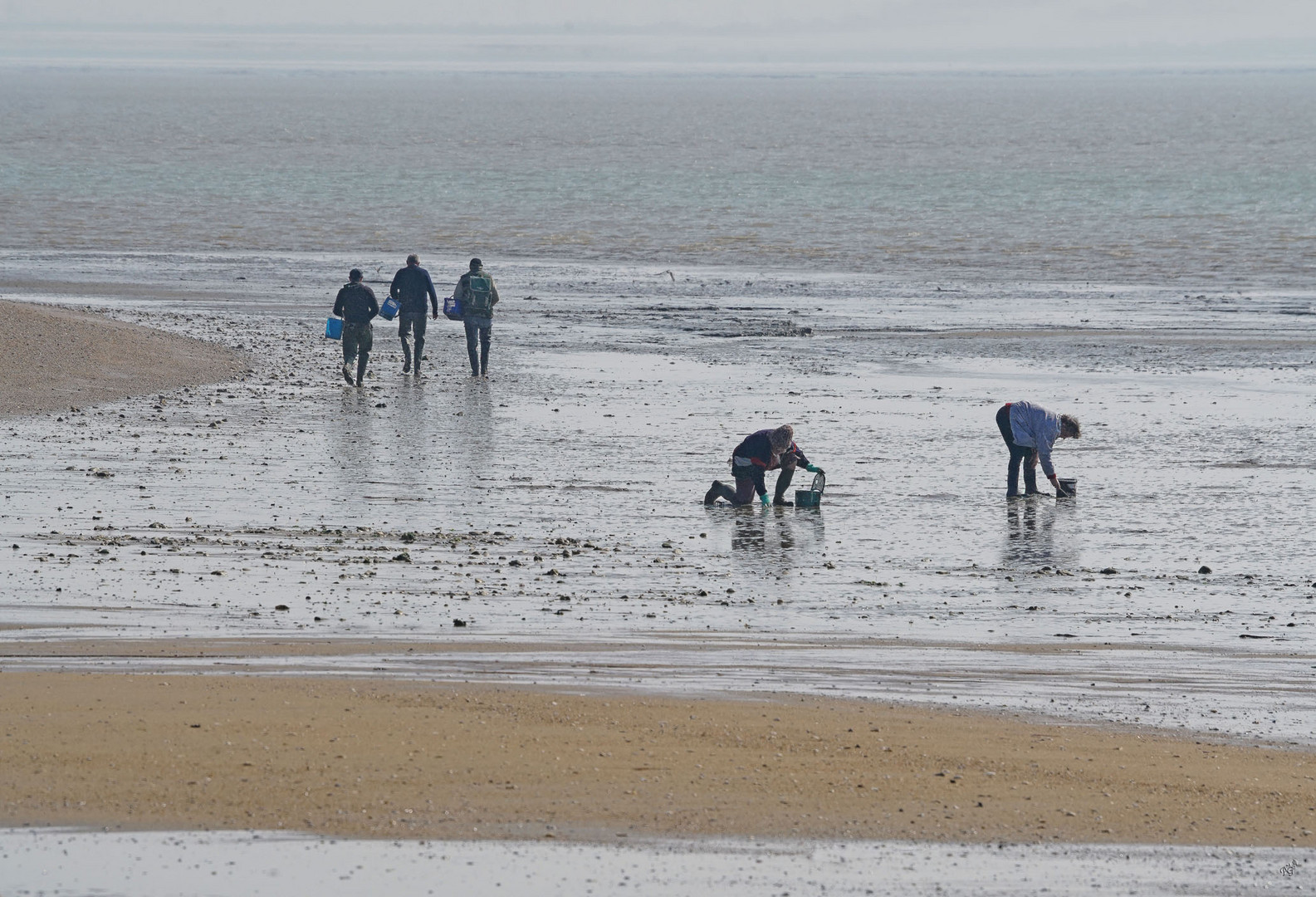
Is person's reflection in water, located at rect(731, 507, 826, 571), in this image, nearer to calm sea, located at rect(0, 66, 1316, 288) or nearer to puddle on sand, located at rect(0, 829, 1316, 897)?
puddle on sand, located at rect(0, 829, 1316, 897)

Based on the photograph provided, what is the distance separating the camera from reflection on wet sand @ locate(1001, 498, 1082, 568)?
1284cm

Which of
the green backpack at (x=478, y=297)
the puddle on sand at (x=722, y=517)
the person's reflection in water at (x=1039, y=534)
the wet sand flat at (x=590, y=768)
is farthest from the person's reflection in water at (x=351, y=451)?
the wet sand flat at (x=590, y=768)

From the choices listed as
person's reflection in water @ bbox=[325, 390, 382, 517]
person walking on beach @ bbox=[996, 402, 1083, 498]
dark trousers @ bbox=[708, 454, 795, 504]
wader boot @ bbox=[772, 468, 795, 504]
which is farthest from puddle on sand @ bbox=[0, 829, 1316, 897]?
person walking on beach @ bbox=[996, 402, 1083, 498]

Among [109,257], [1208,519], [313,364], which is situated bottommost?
[1208,519]

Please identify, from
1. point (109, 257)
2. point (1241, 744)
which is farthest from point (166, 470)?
point (109, 257)

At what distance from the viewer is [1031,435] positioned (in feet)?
48.5

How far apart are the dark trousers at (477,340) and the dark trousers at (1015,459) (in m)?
7.92

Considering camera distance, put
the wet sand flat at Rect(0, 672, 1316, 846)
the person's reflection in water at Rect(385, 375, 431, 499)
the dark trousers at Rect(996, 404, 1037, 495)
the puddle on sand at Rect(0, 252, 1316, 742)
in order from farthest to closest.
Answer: the person's reflection in water at Rect(385, 375, 431, 499) → the dark trousers at Rect(996, 404, 1037, 495) → the puddle on sand at Rect(0, 252, 1316, 742) → the wet sand flat at Rect(0, 672, 1316, 846)

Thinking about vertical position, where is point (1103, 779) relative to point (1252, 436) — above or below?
below

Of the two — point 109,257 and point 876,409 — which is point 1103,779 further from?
point 109,257

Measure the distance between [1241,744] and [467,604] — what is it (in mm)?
4591

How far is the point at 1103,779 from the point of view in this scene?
26.1 feet

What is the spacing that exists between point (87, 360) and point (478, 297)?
455 centimetres

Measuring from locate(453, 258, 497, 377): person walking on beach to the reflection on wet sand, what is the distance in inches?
325
